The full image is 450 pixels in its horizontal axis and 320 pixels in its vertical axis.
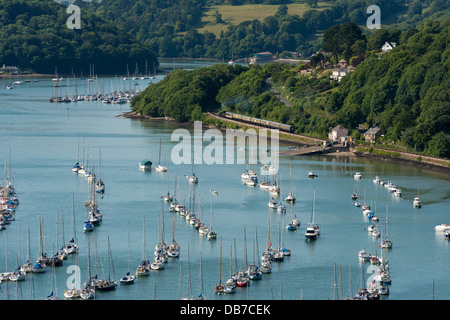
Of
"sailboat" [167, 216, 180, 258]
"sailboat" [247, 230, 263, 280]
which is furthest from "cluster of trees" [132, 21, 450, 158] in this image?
"sailboat" [247, 230, 263, 280]

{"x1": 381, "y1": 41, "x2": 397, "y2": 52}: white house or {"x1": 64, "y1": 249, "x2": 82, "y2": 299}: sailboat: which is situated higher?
{"x1": 381, "y1": 41, "x2": 397, "y2": 52}: white house

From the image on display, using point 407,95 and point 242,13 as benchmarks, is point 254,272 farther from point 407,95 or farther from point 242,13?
point 242,13

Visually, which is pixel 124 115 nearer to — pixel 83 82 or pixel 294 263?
pixel 83 82

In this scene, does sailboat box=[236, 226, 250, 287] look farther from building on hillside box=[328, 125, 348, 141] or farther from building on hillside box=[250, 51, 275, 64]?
building on hillside box=[250, 51, 275, 64]

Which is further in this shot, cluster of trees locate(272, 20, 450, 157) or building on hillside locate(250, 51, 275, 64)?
building on hillside locate(250, 51, 275, 64)

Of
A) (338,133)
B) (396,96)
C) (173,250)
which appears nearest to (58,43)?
(396,96)
